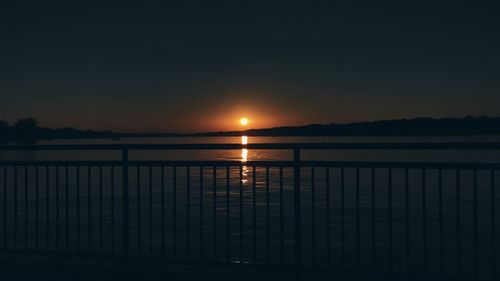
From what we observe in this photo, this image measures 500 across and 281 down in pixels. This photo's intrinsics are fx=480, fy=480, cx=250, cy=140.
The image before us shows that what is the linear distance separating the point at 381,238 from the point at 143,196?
12.0 meters

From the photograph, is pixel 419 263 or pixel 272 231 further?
pixel 272 231

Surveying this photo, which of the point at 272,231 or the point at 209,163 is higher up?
the point at 209,163

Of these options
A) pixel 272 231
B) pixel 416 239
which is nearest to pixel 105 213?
pixel 272 231

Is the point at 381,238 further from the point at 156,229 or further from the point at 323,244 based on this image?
the point at 156,229

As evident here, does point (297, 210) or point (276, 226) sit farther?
point (276, 226)

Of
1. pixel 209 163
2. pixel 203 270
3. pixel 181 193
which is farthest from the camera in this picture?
pixel 181 193

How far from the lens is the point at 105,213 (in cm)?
1691

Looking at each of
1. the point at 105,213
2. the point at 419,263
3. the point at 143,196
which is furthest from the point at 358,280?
the point at 143,196

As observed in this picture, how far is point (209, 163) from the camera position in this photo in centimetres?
538

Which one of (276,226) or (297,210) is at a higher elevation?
(297,210)

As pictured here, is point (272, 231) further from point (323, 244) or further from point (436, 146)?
point (436, 146)

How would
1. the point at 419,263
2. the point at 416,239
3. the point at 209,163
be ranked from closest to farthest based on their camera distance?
the point at 209,163 → the point at 419,263 → the point at 416,239

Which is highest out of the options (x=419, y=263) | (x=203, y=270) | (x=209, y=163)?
(x=209, y=163)

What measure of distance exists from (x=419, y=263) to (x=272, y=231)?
420 cm
